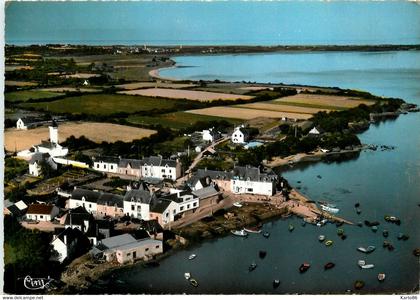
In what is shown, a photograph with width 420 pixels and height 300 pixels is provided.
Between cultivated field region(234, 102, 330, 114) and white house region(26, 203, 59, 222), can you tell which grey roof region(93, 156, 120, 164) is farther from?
cultivated field region(234, 102, 330, 114)

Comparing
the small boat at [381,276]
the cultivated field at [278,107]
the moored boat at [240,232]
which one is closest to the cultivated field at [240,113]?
the cultivated field at [278,107]

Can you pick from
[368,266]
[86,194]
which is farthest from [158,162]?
[368,266]

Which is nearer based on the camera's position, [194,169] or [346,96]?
[194,169]

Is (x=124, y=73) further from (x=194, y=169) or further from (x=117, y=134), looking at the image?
(x=194, y=169)

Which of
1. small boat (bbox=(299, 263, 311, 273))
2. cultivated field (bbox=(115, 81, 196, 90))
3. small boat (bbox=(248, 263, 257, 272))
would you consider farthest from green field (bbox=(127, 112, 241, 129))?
small boat (bbox=(299, 263, 311, 273))

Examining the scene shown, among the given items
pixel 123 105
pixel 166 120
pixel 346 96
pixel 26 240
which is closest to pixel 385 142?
pixel 346 96

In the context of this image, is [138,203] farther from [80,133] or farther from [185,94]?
[185,94]
